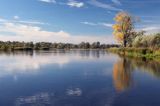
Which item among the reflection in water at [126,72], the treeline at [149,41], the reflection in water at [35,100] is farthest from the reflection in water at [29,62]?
the treeline at [149,41]

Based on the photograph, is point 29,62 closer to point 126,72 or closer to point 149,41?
point 126,72

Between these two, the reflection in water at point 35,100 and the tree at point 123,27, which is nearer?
the reflection in water at point 35,100

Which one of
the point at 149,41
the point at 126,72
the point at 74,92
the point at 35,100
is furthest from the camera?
the point at 149,41

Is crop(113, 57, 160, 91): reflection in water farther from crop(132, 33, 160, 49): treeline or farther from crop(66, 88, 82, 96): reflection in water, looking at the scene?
crop(132, 33, 160, 49): treeline

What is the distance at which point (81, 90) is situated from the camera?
12945 mm

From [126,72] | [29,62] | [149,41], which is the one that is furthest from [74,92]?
[149,41]

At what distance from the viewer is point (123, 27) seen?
60875mm

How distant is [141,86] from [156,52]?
29.4 meters

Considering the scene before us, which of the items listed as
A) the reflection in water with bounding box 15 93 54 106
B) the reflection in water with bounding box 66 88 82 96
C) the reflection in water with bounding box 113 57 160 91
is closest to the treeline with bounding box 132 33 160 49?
the reflection in water with bounding box 113 57 160 91

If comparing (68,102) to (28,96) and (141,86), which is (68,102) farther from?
(141,86)

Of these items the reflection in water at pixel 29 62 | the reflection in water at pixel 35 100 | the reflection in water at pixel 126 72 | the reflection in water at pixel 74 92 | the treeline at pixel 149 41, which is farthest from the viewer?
the treeline at pixel 149 41

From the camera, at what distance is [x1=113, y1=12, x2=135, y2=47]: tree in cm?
6009

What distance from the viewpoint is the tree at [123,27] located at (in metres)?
60.1

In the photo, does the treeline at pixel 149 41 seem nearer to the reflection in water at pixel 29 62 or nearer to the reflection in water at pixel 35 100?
the reflection in water at pixel 29 62
